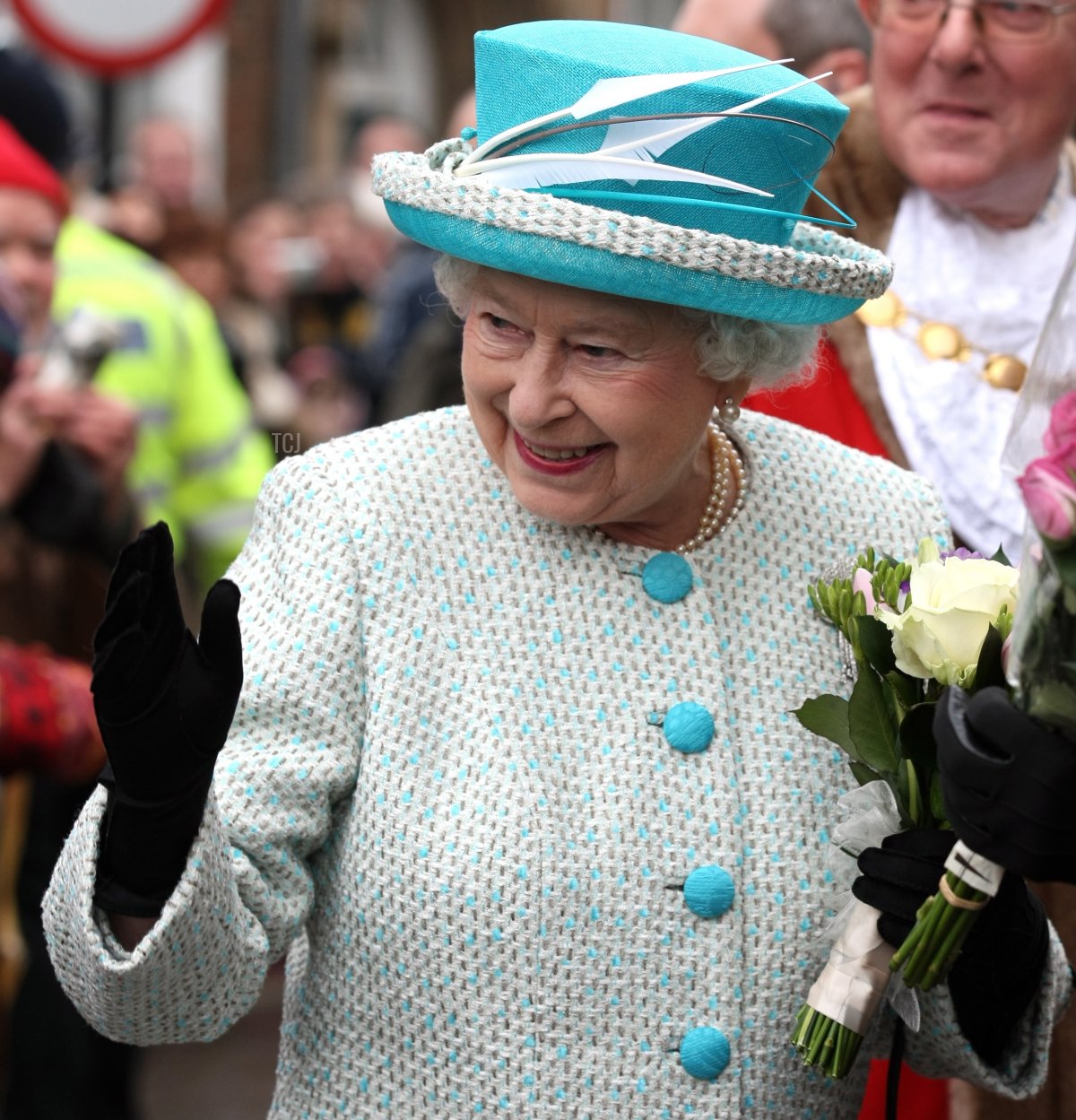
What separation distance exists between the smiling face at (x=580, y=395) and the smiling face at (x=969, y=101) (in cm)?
106

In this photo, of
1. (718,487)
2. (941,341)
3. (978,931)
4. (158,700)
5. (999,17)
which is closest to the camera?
(158,700)

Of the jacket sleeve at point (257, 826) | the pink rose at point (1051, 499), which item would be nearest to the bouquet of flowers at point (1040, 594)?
the pink rose at point (1051, 499)

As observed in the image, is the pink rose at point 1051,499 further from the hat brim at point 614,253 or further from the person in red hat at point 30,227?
the person in red hat at point 30,227

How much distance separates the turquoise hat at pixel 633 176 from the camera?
2.34m

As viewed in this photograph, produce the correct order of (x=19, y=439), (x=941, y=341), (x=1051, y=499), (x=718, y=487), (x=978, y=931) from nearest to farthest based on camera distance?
(x=1051, y=499), (x=978, y=931), (x=718, y=487), (x=941, y=341), (x=19, y=439)

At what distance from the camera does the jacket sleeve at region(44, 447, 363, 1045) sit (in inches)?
89.4

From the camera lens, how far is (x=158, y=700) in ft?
7.02

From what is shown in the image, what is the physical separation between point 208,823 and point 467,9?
2359cm

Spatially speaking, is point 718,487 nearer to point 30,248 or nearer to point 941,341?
point 941,341

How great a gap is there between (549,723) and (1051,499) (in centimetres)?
74

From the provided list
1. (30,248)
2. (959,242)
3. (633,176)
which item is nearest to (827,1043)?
(633,176)

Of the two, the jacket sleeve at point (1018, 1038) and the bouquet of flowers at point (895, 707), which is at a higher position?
the bouquet of flowers at point (895, 707)

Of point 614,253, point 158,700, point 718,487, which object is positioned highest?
point 614,253

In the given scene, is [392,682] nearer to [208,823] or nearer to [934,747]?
[208,823]
